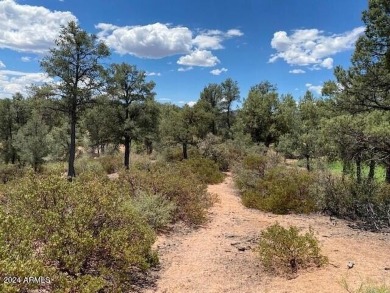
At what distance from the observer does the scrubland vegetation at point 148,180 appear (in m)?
6.80

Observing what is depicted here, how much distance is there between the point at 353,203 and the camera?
13.8m

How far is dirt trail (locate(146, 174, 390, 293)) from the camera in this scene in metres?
7.33

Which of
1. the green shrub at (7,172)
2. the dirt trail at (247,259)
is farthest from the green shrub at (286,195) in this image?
the green shrub at (7,172)

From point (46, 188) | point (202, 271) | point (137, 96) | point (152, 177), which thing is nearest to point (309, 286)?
point (202, 271)

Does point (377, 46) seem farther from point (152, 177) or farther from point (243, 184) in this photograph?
point (243, 184)

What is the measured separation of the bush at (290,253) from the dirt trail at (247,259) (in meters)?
0.30

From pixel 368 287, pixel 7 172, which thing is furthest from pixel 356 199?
pixel 7 172

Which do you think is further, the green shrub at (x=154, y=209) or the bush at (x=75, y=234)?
the green shrub at (x=154, y=209)

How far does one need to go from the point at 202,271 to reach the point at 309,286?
2640mm

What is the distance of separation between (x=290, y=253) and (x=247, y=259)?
56.9 inches

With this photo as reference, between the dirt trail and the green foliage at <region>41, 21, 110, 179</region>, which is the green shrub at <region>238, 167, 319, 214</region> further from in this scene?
the green foliage at <region>41, 21, 110, 179</region>

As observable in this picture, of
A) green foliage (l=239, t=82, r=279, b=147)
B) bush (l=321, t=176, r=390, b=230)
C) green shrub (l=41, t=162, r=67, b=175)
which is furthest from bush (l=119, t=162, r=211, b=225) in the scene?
green foliage (l=239, t=82, r=279, b=147)

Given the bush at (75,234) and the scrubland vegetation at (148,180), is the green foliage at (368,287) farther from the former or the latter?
the bush at (75,234)

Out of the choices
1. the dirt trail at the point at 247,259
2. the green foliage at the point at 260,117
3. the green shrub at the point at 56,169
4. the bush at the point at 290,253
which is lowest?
the dirt trail at the point at 247,259
